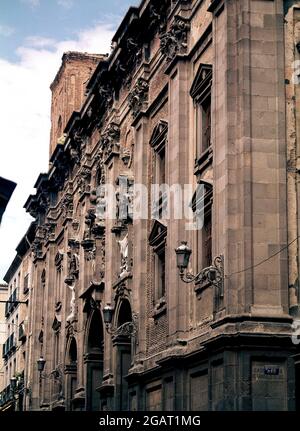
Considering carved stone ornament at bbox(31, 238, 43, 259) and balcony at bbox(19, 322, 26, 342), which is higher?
carved stone ornament at bbox(31, 238, 43, 259)

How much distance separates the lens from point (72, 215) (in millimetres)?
49469

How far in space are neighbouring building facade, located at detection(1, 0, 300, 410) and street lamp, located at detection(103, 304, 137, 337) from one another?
0.10 metres

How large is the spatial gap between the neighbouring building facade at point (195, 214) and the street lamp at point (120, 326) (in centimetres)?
10

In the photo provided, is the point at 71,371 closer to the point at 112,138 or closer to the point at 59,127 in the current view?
the point at 112,138

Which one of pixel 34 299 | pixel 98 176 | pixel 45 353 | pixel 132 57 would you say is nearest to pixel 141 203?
pixel 132 57

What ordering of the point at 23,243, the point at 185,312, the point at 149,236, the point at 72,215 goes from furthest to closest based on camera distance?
the point at 23,243 < the point at 72,215 < the point at 149,236 < the point at 185,312

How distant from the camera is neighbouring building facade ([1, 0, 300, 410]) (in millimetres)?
24141

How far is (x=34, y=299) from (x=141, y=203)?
944 inches

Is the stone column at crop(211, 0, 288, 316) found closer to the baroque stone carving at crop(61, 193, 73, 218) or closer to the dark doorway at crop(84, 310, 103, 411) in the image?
the dark doorway at crop(84, 310, 103, 411)

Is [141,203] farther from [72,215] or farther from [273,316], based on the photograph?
[72,215]

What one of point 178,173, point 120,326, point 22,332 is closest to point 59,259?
point 22,332

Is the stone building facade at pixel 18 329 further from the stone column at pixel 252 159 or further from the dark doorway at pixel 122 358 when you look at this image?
the stone column at pixel 252 159

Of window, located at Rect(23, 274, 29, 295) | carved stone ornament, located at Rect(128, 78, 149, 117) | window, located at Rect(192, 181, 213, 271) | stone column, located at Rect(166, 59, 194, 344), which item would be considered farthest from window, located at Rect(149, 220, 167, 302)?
window, located at Rect(23, 274, 29, 295)

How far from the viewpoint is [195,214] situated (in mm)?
28859
